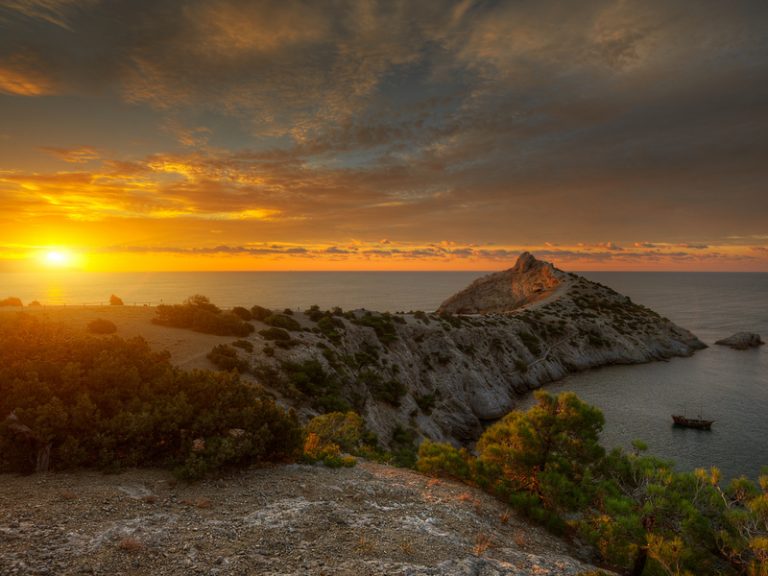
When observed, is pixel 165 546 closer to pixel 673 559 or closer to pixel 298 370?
pixel 673 559

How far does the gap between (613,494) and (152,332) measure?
4076 centimetres

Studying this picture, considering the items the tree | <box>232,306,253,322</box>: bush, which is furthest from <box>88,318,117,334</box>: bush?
the tree

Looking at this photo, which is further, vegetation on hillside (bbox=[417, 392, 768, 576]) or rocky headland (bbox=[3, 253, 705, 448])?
rocky headland (bbox=[3, 253, 705, 448])

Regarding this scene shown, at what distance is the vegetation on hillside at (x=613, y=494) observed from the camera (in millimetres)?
12656

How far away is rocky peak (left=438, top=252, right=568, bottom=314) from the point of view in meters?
148

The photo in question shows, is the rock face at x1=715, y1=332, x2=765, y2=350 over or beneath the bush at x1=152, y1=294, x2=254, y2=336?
beneath

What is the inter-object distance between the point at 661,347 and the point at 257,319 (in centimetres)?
10832

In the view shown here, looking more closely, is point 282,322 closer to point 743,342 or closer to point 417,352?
point 417,352

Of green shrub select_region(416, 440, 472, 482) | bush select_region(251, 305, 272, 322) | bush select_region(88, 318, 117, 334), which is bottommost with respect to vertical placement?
green shrub select_region(416, 440, 472, 482)

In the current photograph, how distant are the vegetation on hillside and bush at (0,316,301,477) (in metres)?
9.57

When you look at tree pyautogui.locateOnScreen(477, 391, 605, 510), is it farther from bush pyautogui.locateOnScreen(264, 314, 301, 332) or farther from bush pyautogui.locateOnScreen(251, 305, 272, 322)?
bush pyautogui.locateOnScreen(251, 305, 272, 322)

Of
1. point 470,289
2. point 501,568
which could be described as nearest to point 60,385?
point 501,568

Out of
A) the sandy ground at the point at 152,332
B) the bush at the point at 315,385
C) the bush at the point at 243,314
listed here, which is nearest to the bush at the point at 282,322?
the bush at the point at 243,314

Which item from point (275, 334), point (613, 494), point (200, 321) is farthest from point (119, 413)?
point (200, 321)
